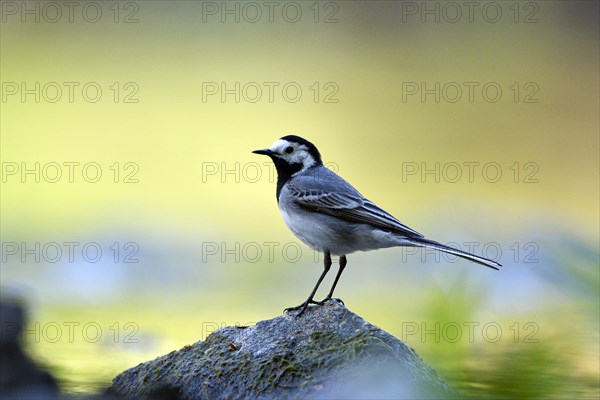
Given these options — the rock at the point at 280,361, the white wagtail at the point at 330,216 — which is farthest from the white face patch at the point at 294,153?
the rock at the point at 280,361

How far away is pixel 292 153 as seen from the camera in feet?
17.5

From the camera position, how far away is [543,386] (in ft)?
3.15

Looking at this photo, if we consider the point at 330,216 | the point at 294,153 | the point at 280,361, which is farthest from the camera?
the point at 294,153

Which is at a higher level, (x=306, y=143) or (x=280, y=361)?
(x=306, y=143)

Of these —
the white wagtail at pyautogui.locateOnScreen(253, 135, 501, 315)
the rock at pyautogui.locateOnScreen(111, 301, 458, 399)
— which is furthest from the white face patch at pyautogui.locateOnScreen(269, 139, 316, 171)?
the rock at pyautogui.locateOnScreen(111, 301, 458, 399)

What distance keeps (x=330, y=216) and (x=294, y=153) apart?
608 millimetres

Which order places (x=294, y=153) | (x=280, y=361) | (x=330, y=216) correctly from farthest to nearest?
1. (x=294, y=153)
2. (x=330, y=216)
3. (x=280, y=361)

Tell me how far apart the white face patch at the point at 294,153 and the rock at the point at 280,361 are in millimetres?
1331

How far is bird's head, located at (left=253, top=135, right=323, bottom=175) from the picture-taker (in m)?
5.32

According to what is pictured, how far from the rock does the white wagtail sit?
69 cm

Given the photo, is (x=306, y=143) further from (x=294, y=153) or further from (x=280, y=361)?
(x=280, y=361)

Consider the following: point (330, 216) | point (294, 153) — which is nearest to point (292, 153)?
point (294, 153)

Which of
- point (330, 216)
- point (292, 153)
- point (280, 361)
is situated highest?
point (292, 153)

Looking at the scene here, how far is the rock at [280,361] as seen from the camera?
3.38m
